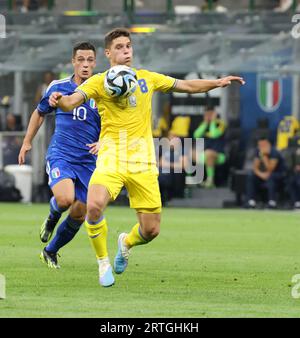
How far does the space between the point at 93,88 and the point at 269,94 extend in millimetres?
17893

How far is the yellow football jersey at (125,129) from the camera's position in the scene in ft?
38.7

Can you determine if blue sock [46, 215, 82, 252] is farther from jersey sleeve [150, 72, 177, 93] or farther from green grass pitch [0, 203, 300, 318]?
jersey sleeve [150, 72, 177, 93]

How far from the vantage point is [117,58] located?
1179 centimetres

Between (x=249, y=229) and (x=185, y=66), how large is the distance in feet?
27.4

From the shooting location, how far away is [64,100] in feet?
37.2

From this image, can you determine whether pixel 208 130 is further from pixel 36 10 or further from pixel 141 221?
pixel 141 221

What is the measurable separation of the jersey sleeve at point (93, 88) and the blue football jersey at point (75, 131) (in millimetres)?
1888

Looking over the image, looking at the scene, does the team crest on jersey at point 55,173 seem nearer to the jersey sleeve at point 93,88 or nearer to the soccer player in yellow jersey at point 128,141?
the soccer player in yellow jersey at point 128,141

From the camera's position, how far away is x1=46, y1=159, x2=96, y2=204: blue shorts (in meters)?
13.4

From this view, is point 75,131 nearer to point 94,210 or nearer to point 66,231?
point 66,231

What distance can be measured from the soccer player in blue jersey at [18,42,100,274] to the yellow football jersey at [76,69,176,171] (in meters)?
1.49

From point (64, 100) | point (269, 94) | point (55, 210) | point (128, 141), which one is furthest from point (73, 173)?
point (269, 94)

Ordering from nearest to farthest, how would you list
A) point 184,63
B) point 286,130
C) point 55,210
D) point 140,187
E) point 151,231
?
1. point 140,187
2. point 151,231
3. point 55,210
4. point 184,63
5. point 286,130

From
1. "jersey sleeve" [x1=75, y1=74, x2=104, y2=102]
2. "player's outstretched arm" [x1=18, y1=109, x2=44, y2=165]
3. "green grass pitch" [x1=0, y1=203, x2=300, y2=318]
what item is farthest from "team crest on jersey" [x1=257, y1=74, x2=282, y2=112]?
"jersey sleeve" [x1=75, y1=74, x2=104, y2=102]
